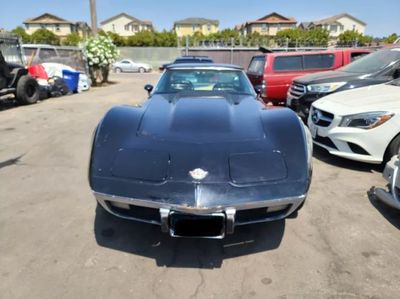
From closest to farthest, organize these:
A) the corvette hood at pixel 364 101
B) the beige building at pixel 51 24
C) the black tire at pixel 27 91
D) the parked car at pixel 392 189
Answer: the parked car at pixel 392 189, the corvette hood at pixel 364 101, the black tire at pixel 27 91, the beige building at pixel 51 24

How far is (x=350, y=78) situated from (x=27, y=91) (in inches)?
370

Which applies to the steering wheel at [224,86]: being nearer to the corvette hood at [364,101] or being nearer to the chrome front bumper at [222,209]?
the corvette hood at [364,101]

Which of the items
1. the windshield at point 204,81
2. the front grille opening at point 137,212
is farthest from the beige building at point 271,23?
the front grille opening at point 137,212

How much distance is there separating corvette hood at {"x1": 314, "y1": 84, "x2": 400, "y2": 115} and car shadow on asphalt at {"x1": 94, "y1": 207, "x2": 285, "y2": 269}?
2.13m

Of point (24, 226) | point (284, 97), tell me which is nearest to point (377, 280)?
point (24, 226)

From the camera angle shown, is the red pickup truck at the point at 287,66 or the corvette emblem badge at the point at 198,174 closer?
the corvette emblem badge at the point at 198,174

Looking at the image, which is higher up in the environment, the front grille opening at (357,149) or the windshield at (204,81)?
the windshield at (204,81)

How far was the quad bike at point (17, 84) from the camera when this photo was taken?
33.0 ft

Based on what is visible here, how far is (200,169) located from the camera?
2.50 metres

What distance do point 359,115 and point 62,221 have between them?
3718mm

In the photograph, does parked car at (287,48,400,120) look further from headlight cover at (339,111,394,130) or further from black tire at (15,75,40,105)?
black tire at (15,75,40,105)

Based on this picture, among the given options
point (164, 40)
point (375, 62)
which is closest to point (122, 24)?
point (164, 40)

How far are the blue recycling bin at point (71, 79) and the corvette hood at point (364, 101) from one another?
1129cm

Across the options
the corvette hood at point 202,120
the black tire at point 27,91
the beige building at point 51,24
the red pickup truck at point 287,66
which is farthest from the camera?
the beige building at point 51,24
